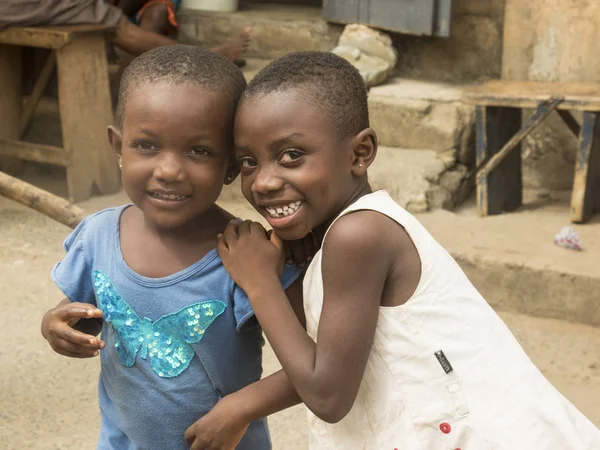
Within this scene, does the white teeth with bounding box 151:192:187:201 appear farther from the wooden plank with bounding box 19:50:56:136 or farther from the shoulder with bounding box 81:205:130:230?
the wooden plank with bounding box 19:50:56:136

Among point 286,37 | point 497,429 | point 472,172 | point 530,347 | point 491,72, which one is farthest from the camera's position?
point 286,37

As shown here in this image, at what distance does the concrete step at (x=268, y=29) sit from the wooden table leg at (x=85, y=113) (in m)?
0.82

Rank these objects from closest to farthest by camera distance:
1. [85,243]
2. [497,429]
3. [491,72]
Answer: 1. [497,429]
2. [85,243]
3. [491,72]

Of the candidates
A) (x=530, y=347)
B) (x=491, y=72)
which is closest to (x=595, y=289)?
(x=530, y=347)

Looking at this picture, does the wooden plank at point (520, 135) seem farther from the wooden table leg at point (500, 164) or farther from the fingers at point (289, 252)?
the fingers at point (289, 252)

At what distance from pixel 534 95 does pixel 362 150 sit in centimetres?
276

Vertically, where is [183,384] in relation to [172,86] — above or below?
below

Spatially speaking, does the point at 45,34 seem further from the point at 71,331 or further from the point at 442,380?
the point at 442,380

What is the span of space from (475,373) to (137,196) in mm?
702

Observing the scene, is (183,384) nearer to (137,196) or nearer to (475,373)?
(137,196)

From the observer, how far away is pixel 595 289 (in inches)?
149

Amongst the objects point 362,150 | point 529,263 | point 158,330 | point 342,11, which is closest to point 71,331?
point 158,330

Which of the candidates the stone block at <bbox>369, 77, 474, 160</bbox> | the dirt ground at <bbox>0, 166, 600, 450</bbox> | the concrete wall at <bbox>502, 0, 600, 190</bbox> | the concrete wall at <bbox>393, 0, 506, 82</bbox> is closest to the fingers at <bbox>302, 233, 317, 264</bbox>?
the dirt ground at <bbox>0, 166, 600, 450</bbox>

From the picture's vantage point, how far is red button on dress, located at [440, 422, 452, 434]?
63.6 inches
